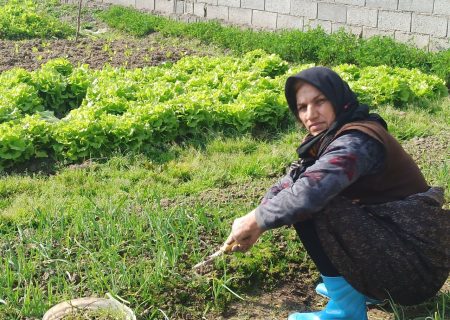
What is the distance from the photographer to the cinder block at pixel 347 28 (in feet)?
32.1

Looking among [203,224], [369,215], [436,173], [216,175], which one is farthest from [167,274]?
[436,173]

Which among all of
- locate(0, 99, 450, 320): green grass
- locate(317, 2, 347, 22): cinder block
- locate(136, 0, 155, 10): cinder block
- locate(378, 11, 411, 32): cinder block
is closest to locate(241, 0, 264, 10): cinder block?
locate(317, 2, 347, 22): cinder block

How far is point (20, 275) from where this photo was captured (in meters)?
3.74

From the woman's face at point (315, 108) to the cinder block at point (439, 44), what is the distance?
19.4 ft

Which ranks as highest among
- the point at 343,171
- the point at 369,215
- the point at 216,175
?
the point at 343,171

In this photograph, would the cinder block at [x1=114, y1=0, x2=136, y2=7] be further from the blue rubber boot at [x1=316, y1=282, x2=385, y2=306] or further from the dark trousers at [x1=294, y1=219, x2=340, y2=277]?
the dark trousers at [x1=294, y1=219, x2=340, y2=277]

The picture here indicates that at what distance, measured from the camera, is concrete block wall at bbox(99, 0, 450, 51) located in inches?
356

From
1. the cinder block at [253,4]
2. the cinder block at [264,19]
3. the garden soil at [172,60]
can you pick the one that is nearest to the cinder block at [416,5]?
the cinder block at [264,19]

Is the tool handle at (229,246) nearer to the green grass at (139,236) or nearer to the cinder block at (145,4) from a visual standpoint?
the green grass at (139,236)

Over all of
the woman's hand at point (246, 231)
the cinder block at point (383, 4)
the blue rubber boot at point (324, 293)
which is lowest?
the blue rubber boot at point (324, 293)

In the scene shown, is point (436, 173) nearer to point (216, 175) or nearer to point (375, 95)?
point (216, 175)

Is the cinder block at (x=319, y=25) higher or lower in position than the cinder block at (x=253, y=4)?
lower

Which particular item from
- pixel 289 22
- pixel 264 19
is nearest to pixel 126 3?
pixel 264 19

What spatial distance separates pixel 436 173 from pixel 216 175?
159cm
